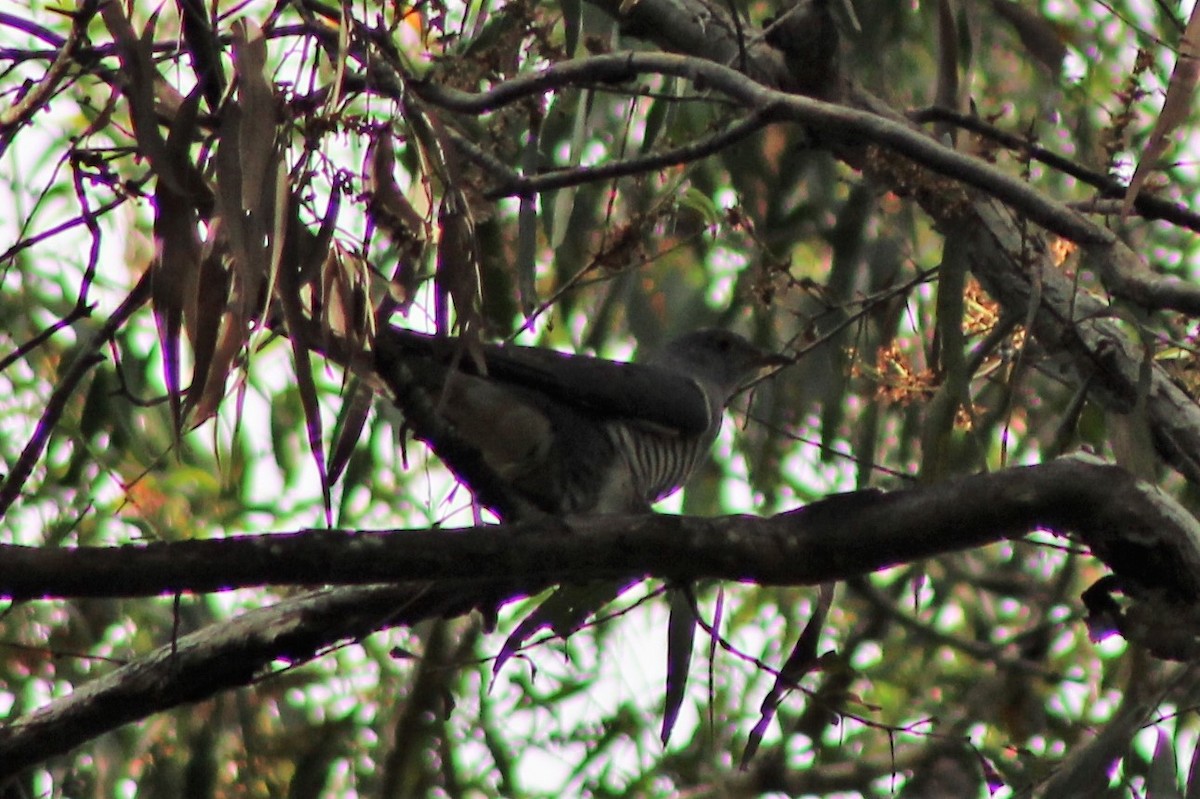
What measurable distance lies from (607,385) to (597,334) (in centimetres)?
50

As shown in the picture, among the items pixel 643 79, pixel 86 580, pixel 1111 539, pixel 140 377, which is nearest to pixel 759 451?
pixel 643 79

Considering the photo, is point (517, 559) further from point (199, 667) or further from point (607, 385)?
point (607, 385)

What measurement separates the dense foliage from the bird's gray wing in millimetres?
144

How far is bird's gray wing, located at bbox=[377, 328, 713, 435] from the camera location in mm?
3109

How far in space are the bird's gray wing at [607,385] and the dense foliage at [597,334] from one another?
14 cm

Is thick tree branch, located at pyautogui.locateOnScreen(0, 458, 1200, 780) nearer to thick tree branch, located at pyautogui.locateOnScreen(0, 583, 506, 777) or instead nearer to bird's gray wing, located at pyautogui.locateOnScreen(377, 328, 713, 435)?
thick tree branch, located at pyautogui.locateOnScreen(0, 583, 506, 777)

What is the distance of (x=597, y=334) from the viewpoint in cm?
382

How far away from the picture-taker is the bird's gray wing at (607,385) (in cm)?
311

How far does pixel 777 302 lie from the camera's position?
3600 millimetres

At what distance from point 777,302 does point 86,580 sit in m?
2.29

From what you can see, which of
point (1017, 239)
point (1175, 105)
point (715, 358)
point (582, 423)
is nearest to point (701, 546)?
point (1175, 105)

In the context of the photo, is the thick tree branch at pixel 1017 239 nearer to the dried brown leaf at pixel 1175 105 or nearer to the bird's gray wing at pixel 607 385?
the dried brown leaf at pixel 1175 105

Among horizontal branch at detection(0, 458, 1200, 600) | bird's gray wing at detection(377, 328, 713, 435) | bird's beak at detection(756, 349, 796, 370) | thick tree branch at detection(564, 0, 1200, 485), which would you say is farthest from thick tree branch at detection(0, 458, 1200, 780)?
bird's beak at detection(756, 349, 796, 370)

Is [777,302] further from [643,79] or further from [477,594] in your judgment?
[477,594]
